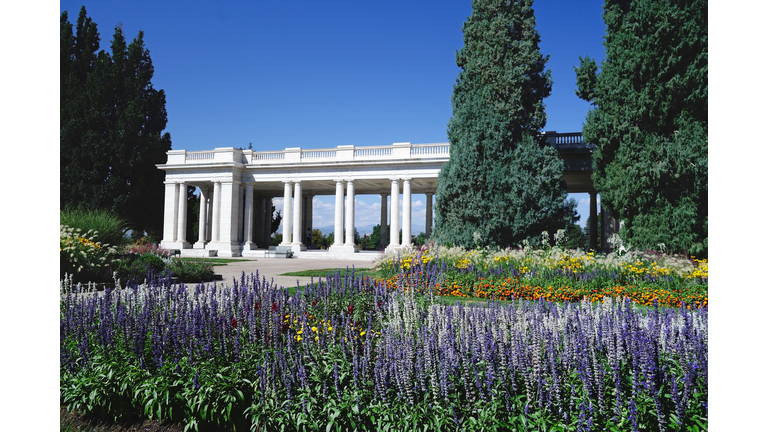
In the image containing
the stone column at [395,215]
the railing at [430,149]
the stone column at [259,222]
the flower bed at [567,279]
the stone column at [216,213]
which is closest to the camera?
the flower bed at [567,279]

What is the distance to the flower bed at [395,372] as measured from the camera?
2.92 m

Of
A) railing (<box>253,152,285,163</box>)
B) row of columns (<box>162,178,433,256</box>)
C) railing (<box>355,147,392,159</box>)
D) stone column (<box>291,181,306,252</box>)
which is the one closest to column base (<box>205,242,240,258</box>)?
row of columns (<box>162,178,433,256</box>)

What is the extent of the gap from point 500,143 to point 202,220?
22.9 metres

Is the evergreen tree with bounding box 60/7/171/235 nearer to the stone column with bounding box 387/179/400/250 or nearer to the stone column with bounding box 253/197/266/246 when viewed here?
the stone column with bounding box 253/197/266/246

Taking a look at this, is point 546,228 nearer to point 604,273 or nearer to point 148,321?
point 604,273

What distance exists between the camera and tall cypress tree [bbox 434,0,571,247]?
19.4 meters

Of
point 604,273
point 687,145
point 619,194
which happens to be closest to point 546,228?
point 619,194

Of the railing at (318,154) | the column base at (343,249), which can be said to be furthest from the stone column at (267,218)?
the column base at (343,249)

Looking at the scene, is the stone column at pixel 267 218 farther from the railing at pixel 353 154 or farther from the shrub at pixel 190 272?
the shrub at pixel 190 272

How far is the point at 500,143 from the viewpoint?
19750 mm

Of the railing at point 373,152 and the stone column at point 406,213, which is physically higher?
the railing at point 373,152

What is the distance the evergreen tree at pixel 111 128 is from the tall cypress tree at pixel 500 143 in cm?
2379

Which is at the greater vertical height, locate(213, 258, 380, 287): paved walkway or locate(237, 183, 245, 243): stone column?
locate(237, 183, 245, 243): stone column

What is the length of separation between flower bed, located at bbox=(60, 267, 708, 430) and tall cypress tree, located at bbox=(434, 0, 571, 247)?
49.6 ft
